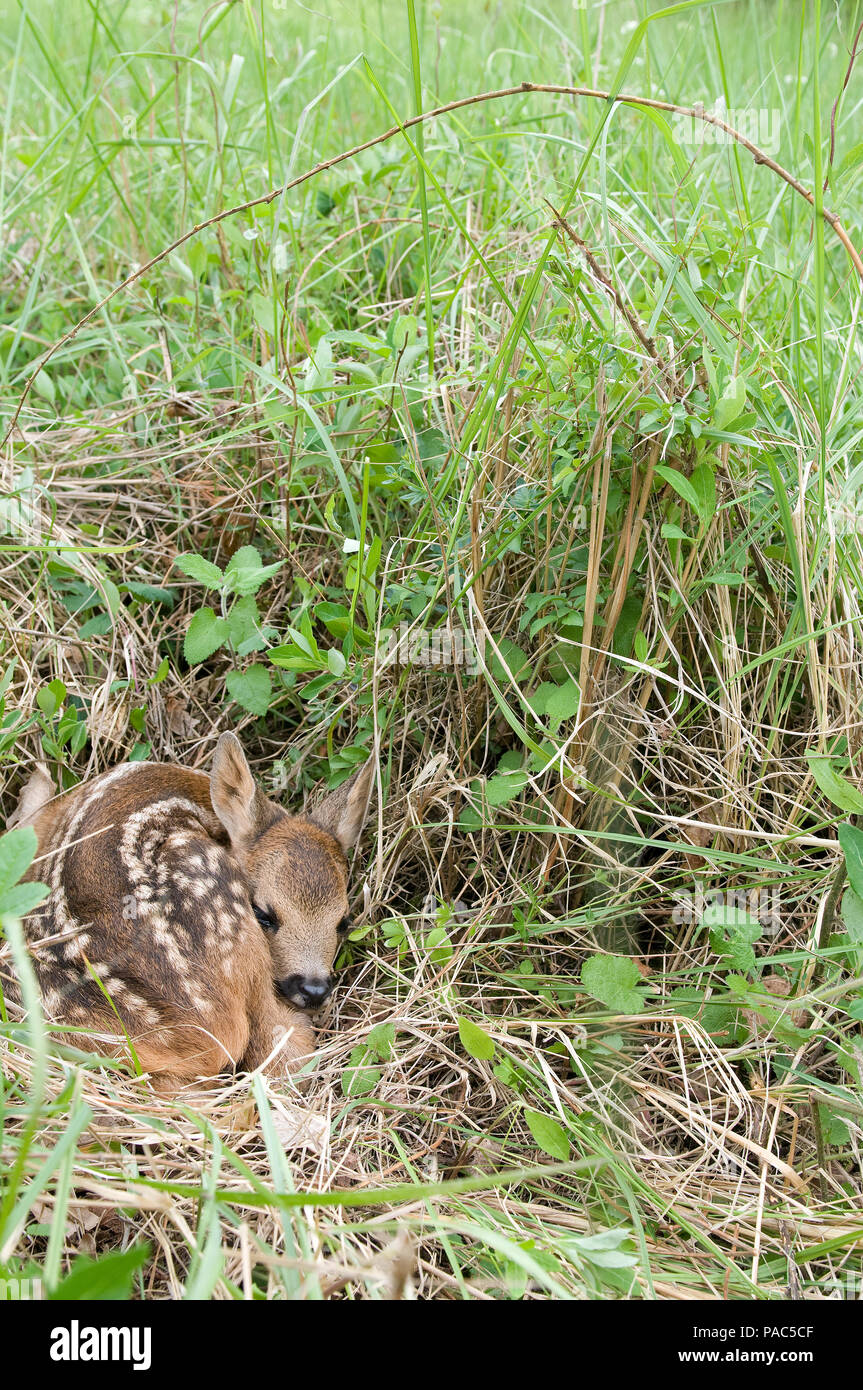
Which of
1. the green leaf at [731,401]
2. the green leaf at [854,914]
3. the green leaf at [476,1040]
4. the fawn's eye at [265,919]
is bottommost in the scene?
the fawn's eye at [265,919]

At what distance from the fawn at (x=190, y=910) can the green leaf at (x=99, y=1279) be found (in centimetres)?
79

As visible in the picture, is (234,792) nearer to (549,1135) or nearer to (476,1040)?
(476,1040)

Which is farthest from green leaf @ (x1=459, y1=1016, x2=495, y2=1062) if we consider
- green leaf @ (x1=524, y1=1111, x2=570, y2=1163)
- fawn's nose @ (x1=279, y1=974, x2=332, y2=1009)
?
fawn's nose @ (x1=279, y1=974, x2=332, y2=1009)

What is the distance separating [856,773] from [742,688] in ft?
1.04

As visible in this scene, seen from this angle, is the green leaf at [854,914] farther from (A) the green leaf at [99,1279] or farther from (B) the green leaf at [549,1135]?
(A) the green leaf at [99,1279]

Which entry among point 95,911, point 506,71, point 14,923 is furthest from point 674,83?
Answer: point 14,923

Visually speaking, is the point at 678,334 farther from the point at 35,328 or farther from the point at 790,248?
the point at 35,328

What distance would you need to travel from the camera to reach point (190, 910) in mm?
2434

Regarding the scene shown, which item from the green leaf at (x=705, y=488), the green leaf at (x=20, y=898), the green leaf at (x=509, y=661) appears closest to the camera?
the green leaf at (x=20, y=898)

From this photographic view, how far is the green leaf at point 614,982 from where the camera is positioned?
2115mm

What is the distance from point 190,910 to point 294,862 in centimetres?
38

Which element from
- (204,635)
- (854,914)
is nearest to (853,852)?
(854,914)

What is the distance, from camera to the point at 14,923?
1.57 metres

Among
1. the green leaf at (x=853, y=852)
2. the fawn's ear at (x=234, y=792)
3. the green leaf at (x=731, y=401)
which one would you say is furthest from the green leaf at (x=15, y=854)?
the green leaf at (x=731, y=401)
